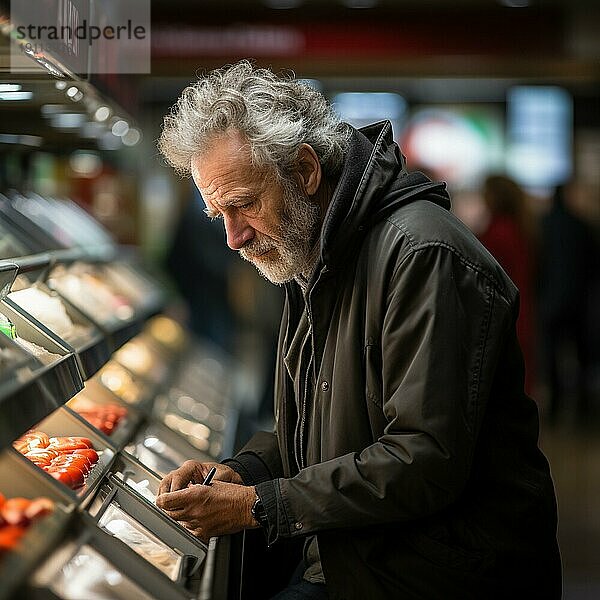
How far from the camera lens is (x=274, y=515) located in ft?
6.81

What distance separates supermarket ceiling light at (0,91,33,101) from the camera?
3.23 metres

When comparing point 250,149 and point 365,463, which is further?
point 250,149

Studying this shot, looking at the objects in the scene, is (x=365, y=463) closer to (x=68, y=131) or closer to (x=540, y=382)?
(x=68, y=131)

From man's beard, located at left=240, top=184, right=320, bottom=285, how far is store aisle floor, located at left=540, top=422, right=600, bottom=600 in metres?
2.76

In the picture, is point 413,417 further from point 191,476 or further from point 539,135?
point 539,135

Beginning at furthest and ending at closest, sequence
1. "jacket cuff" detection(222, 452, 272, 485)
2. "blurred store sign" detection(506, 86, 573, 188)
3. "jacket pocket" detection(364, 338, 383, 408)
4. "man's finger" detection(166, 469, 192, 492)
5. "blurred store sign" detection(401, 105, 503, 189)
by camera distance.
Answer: "blurred store sign" detection(401, 105, 503, 189) → "blurred store sign" detection(506, 86, 573, 188) → "jacket cuff" detection(222, 452, 272, 485) → "man's finger" detection(166, 469, 192, 492) → "jacket pocket" detection(364, 338, 383, 408)

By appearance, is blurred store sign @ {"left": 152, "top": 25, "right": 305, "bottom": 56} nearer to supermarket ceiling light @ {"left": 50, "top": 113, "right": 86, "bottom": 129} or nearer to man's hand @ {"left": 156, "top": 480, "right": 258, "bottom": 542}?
supermarket ceiling light @ {"left": 50, "top": 113, "right": 86, "bottom": 129}

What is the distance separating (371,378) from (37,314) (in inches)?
59.5

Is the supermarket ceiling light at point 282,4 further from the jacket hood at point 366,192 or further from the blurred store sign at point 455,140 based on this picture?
the jacket hood at point 366,192

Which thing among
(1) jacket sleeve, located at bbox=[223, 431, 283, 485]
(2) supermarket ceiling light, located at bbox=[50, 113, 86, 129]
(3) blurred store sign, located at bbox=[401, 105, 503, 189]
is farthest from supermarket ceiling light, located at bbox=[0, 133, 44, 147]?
(3) blurred store sign, located at bbox=[401, 105, 503, 189]

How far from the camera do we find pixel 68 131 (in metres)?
4.76

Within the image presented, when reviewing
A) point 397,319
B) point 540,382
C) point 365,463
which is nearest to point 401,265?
point 397,319

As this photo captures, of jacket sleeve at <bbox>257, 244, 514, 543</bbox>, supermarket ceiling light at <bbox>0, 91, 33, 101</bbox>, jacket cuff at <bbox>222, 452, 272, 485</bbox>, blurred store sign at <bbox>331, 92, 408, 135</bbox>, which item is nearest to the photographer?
jacket sleeve at <bbox>257, 244, 514, 543</bbox>

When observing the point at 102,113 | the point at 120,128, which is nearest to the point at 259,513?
the point at 102,113
